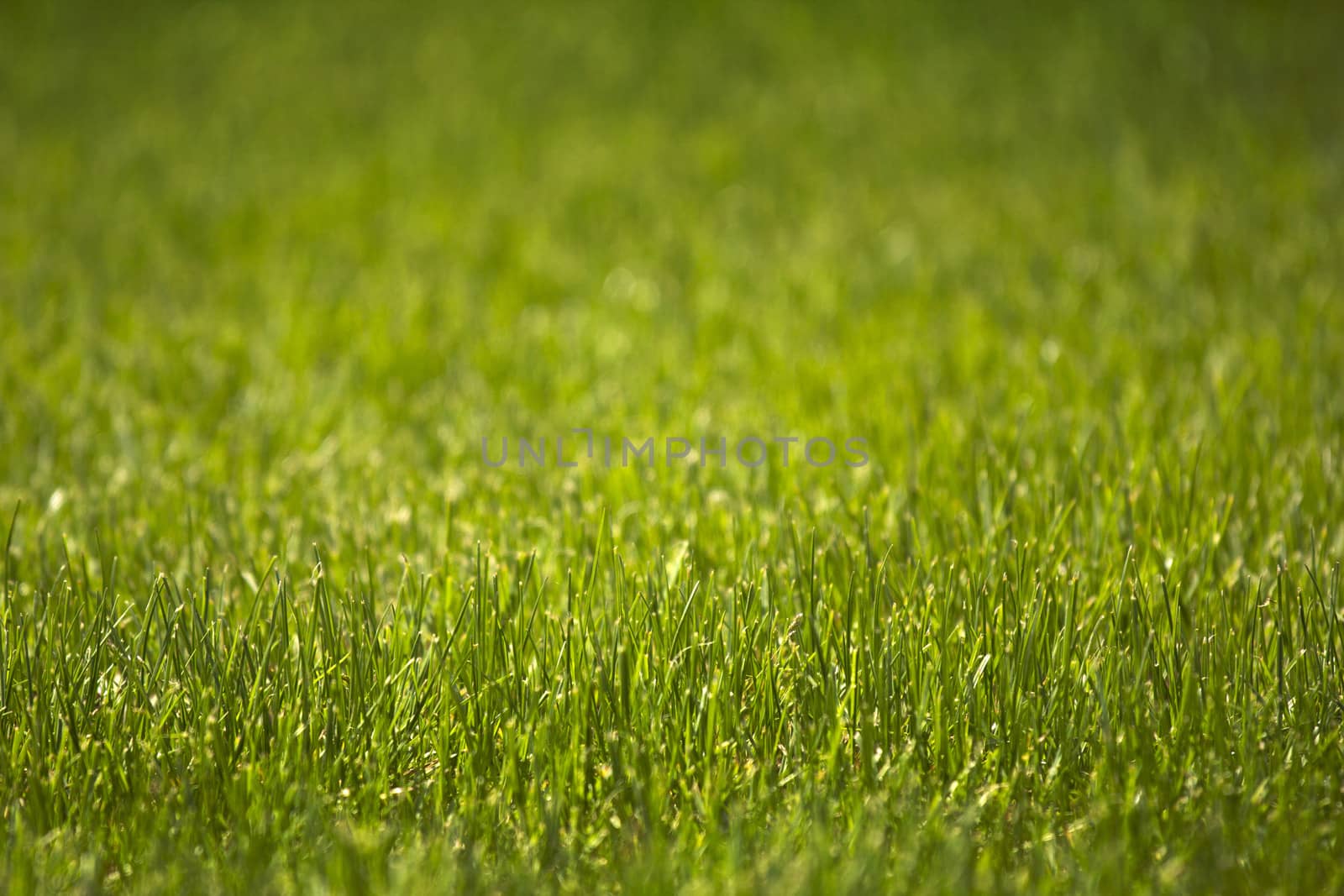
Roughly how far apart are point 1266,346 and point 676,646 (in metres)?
2.52

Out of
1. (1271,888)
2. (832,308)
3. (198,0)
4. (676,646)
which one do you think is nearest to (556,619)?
(676,646)

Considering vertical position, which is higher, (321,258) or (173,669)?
(321,258)

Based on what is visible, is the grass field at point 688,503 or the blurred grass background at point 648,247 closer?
the grass field at point 688,503

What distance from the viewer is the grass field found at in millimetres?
1698

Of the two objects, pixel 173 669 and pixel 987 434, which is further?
pixel 987 434

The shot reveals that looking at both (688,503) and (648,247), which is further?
(648,247)

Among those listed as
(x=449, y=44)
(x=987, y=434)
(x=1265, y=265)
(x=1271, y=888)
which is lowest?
(x=1271, y=888)

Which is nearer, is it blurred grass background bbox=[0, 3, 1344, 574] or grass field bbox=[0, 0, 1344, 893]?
grass field bbox=[0, 0, 1344, 893]

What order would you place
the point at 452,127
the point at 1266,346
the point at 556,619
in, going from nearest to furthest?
the point at 556,619, the point at 1266,346, the point at 452,127

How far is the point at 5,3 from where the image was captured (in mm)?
9195

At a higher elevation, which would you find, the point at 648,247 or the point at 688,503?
the point at 648,247

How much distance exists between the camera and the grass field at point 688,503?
1698 millimetres

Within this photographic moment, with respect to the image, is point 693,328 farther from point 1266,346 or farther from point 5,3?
point 5,3

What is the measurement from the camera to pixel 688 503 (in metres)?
2.63
